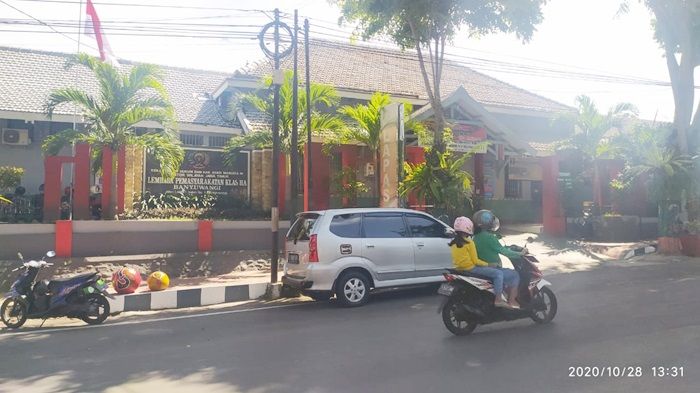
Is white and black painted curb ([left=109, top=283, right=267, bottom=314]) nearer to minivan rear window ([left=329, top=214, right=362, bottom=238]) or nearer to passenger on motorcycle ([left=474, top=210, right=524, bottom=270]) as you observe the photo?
minivan rear window ([left=329, top=214, right=362, bottom=238])

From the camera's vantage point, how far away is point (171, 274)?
41.2 feet

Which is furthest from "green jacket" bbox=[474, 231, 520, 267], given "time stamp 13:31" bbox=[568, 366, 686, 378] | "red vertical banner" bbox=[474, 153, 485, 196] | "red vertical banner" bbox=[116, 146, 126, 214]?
"red vertical banner" bbox=[474, 153, 485, 196]

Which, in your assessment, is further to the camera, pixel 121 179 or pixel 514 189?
pixel 514 189

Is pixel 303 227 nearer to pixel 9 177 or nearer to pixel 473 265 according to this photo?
pixel 473 265

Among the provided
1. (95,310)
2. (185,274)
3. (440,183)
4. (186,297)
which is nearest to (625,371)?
(95,310)

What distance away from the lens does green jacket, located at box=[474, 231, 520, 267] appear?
259 inches

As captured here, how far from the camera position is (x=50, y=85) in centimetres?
1886

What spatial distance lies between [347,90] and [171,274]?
10.5m

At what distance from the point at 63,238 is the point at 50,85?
29.7 feet

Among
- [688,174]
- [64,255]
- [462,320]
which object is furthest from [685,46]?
[64,255]

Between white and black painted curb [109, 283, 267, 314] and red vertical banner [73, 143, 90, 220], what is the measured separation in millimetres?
4822

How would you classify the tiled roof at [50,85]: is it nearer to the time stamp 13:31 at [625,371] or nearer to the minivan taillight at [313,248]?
the minivan taillight at [313,248]

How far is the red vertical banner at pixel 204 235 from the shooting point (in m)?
13.5

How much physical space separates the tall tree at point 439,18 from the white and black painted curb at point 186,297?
6269 millimetres
